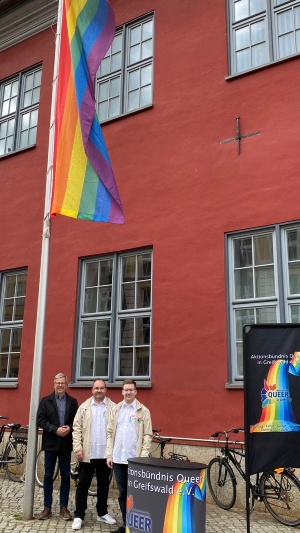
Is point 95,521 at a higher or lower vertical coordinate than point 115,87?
lower

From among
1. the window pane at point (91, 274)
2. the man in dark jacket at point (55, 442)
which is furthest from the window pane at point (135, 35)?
the man in dark jacket at point (55, 442)

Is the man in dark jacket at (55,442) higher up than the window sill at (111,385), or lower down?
lower down

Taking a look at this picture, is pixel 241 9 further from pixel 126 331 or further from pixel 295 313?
pixel 126 331

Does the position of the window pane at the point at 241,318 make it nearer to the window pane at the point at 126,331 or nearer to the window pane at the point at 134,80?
the window pane at the point at 126,331

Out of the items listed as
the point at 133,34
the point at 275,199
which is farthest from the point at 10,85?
the point at 275,199

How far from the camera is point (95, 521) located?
6078mm

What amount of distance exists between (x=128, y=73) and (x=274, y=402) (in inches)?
296

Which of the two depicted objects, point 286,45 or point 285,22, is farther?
point 285,22

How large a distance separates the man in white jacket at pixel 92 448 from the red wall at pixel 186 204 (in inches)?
74.4

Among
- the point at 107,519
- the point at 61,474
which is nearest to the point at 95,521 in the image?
the point at 107,519

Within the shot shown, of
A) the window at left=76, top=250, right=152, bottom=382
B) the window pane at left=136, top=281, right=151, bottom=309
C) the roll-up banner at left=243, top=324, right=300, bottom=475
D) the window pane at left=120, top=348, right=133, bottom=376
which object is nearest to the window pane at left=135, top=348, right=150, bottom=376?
the window at left=76, top=250, right=152, bottom=382

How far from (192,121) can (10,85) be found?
5675 millimetres

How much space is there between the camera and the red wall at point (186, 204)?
7625 mm

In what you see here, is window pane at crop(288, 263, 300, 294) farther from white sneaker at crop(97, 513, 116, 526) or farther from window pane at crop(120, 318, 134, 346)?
white sneaker at crop(97, 513, 116, 526)
